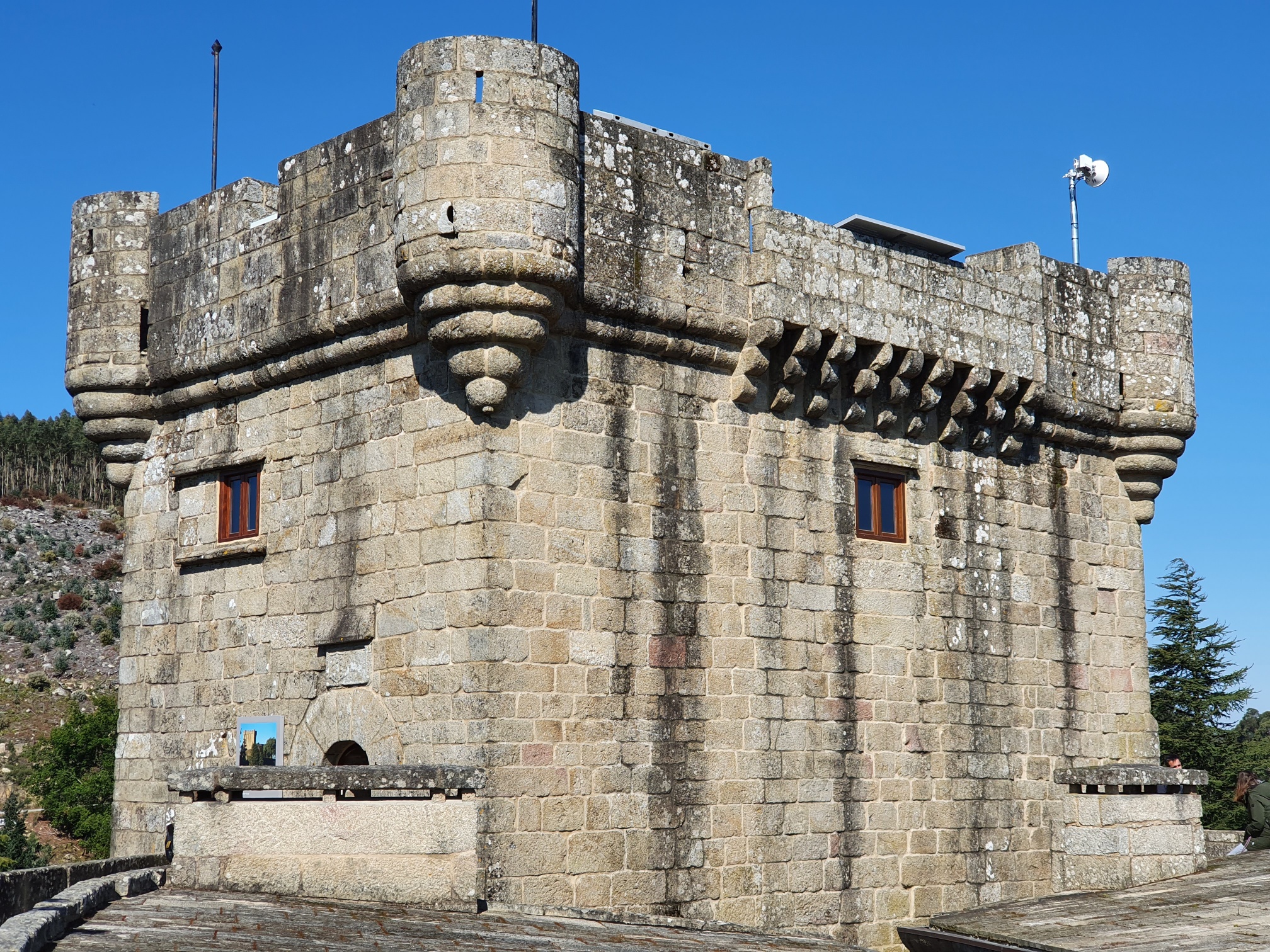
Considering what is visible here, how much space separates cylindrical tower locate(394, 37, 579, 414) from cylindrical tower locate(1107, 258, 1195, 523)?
6.98 meters

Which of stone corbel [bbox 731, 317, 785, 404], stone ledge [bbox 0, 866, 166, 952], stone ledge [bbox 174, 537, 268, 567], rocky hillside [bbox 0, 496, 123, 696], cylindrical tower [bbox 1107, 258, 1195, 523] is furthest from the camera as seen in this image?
rocky hillside [bbox 0, 496, 123, 696]

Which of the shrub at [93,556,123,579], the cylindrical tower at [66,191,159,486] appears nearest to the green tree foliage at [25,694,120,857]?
the shrub at [93,556,123,579]

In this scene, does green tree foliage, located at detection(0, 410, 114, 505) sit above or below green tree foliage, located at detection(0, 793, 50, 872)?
above

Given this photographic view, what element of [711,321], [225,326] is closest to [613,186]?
[711,321]

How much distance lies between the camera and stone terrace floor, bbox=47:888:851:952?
676cm

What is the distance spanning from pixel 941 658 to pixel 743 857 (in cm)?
283

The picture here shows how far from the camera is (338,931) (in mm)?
7488

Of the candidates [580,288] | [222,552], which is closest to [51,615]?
[222,552]

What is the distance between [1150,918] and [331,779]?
6.44 meters

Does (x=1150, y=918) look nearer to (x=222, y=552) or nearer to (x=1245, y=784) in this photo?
(x=1245, y=784)

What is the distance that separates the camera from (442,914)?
852cm

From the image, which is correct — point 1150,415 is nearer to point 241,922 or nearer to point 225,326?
point 225,326

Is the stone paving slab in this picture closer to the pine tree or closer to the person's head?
the person's head

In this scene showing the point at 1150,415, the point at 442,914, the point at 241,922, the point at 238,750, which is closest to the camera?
the point at 241,922
